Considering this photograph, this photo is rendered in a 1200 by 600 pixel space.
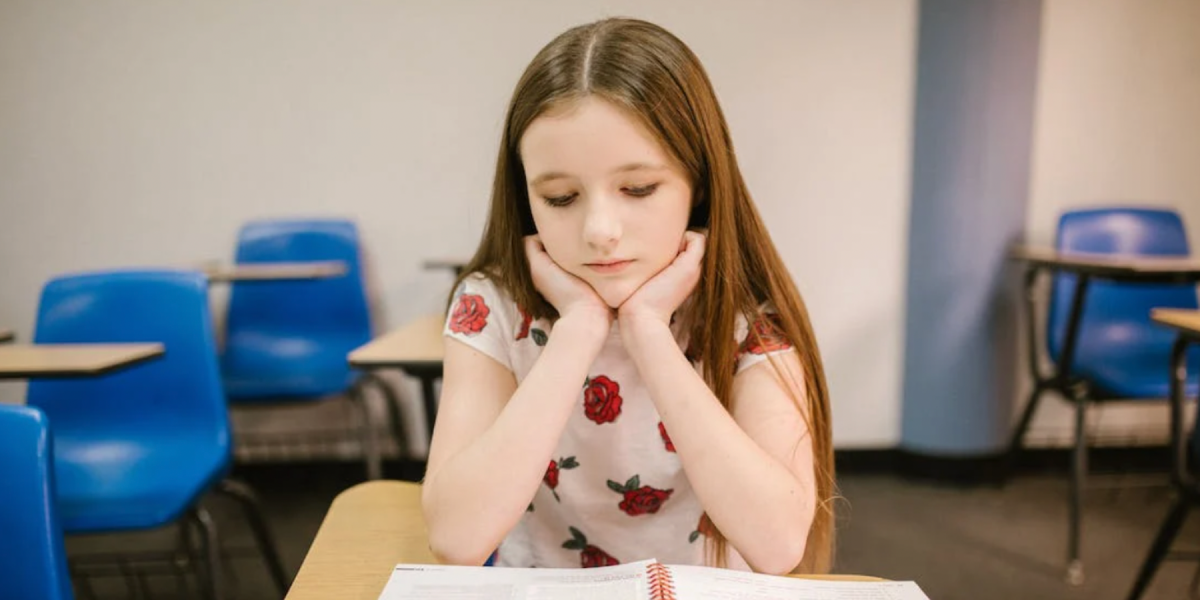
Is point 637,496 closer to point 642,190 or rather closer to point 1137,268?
point 642,190

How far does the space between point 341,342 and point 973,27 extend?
252cm

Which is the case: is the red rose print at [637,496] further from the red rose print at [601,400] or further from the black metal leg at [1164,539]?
the black metal leg at [1164,539]

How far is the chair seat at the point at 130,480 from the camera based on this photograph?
128cm

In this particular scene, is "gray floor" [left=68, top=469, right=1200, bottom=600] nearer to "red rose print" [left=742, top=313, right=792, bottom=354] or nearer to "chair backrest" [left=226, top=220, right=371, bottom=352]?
"chair backrest" [left=226, top=220, right=371, bottom=352]

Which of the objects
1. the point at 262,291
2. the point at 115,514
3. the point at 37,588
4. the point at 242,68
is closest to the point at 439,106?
the point at 242,68

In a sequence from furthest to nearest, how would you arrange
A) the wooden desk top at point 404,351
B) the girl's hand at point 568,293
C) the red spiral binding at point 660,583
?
the wooden desk top at point 404,351, the girl's hand at point 568,293, the red spiral binding at point 660,583

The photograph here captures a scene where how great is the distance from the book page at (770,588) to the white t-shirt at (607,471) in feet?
1.01

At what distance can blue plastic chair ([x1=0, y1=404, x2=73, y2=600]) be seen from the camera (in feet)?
2.26

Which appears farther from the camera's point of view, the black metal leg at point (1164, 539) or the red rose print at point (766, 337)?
the black metal leg at point (1164, 539)

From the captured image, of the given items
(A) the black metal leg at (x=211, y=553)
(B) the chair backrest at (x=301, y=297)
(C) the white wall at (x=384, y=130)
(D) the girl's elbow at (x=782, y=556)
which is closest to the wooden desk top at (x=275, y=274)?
(B) the chair backrest at (x=301, y=297)

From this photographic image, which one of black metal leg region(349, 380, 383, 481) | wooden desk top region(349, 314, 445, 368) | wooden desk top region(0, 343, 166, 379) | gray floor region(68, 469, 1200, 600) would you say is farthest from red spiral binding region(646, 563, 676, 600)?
black metal leg region(349, 380, 383, 481)

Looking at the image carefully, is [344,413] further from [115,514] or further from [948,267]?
[948,267]

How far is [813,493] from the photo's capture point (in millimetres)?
678

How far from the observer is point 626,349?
776 millimetres
